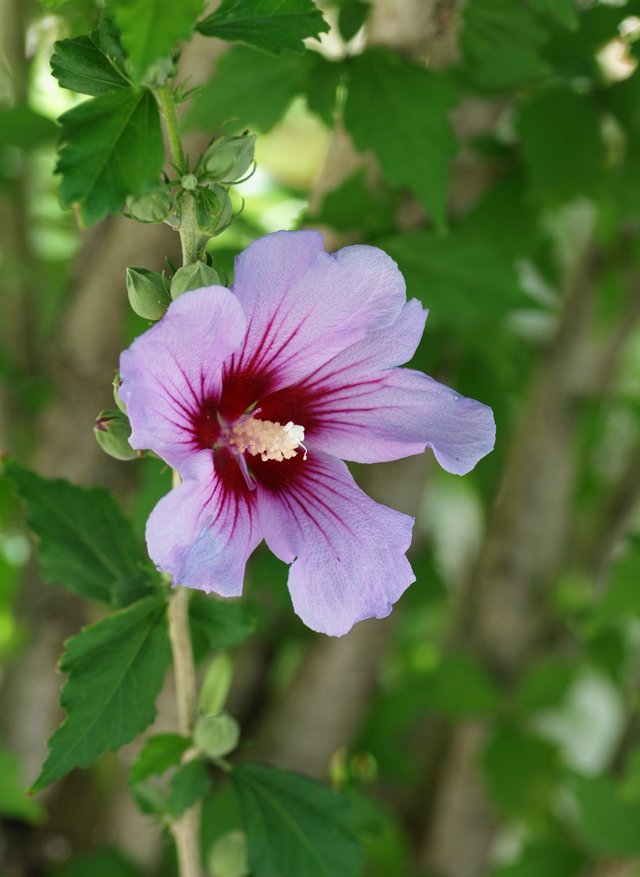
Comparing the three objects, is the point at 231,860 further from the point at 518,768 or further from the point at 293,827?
the point at 518,768

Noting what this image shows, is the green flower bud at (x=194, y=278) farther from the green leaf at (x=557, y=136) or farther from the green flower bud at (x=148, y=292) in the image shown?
the green leaf at (x=557, y=136)

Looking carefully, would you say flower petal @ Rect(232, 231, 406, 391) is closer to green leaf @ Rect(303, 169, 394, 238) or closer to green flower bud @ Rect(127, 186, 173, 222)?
green flower bud @ Rect(127, 186, 173, 222)

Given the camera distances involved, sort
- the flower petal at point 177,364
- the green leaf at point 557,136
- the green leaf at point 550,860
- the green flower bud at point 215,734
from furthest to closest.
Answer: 1. the green leaf at point 550,860
2. the green leaf at point 557,136
3. the green flower bud at point 215,734
4. the flower petal at point 177,364

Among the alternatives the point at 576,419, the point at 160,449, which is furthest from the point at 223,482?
the point at 576,419

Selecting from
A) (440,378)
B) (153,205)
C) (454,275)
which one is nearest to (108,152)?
(153,205)

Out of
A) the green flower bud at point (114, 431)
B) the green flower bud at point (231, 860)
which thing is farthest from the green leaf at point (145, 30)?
the green flower bud at point (231, 860)

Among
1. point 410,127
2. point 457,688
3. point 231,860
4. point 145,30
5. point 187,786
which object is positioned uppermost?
point 145,30
